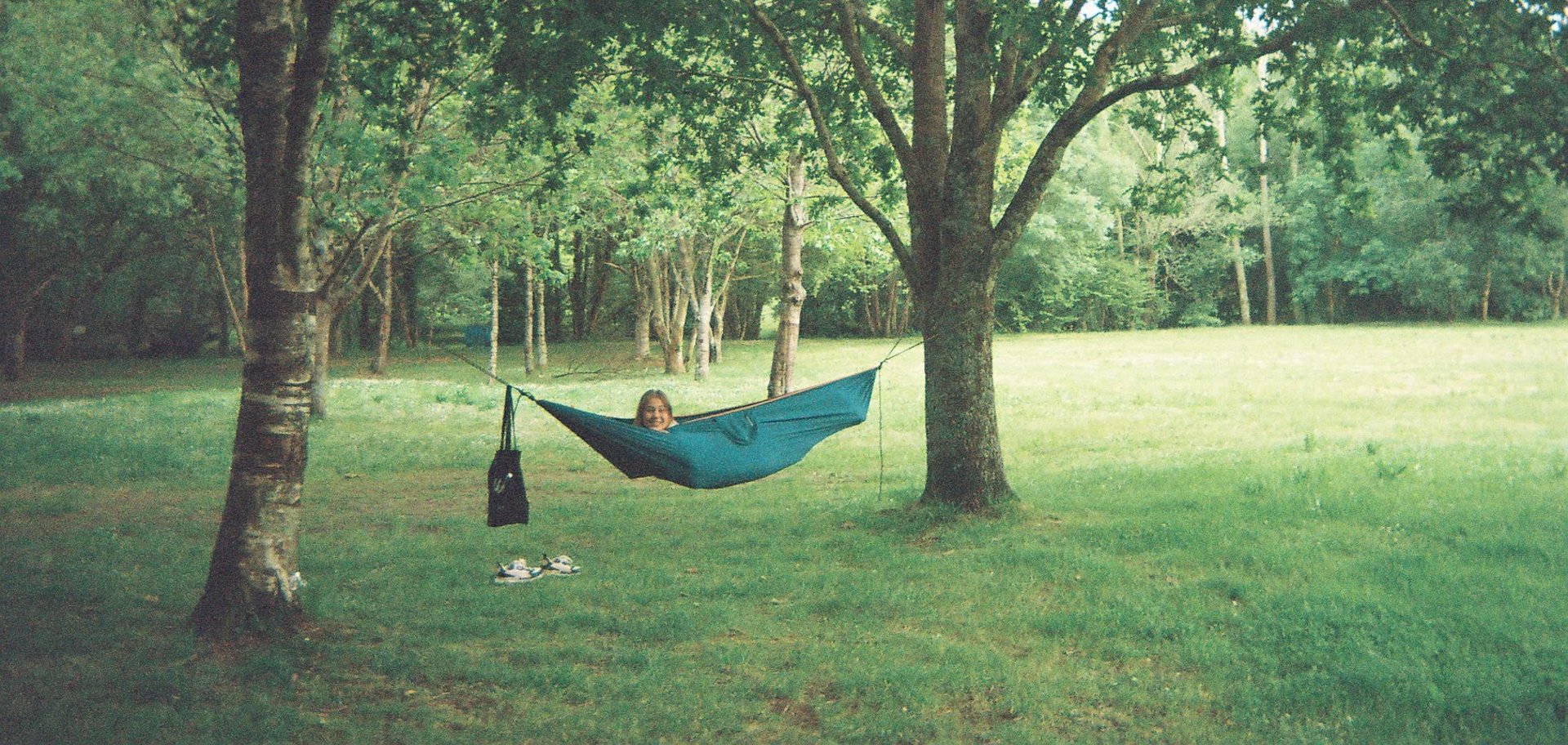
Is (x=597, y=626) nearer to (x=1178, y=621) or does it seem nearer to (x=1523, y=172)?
(x=1178, y=621)

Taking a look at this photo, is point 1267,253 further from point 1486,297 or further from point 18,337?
point 18,337

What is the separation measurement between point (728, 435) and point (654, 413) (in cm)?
61

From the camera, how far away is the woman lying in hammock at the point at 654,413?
7785 millimetres

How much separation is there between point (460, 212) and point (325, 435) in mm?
3517

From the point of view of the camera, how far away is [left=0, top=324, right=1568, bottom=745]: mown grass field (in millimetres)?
4152

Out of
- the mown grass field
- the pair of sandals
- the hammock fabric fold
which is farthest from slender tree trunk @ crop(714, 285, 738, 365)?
the pair of sandals

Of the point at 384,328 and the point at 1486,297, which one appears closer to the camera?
the point at 384,328

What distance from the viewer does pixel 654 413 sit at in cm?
783

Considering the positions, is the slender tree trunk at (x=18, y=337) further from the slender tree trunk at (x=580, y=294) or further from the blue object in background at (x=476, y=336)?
the blue object in background at (x=476, y=336)

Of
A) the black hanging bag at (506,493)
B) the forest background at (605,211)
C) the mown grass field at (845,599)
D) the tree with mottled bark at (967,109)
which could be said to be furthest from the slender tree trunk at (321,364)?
the black hanging bag at (506,493)

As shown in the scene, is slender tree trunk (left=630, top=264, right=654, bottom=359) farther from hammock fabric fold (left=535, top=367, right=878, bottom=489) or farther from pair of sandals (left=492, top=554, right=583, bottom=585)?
pair of sandals (left=492, top=554, right=583, bottom=585)

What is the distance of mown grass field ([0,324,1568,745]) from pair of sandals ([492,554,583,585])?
0.54 feet

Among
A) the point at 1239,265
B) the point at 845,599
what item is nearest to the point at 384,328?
the point at 845,599

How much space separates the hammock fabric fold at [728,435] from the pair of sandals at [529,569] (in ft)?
2.81
